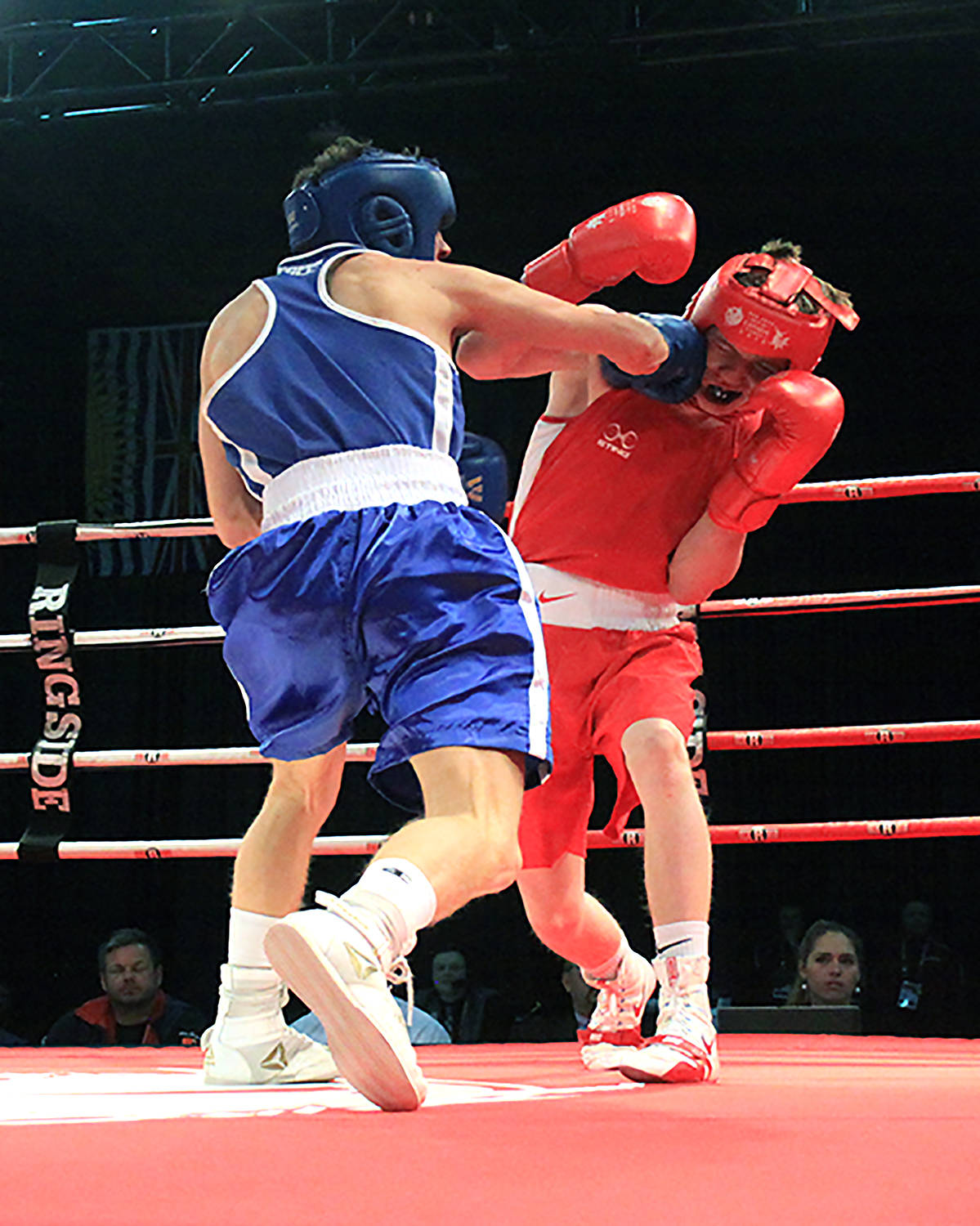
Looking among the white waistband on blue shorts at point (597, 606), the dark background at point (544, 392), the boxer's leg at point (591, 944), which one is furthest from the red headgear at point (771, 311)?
the dark background at point (544, 392)

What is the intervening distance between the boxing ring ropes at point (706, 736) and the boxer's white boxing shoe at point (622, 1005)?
369mm

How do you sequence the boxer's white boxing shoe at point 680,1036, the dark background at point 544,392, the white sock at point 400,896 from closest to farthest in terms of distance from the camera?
the white sock at point 400,896 → the boxer's white boxing shoe at point 680,1036 → the dark background at point 544,392

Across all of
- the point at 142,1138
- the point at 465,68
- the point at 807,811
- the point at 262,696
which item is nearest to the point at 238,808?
the point at 807,811

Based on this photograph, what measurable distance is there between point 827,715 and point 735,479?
12.2 ft

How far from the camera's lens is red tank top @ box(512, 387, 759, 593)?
2.11 metres

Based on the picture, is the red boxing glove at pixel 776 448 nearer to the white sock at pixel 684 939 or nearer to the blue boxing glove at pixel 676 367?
the blue boxing glove at pixel 676 367

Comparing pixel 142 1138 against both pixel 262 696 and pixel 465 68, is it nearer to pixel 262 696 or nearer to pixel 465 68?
pixel 262 696

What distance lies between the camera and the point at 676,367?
79.9 inches

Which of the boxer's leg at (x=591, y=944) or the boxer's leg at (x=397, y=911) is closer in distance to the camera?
the boxer's leg at (x=397, y=911)

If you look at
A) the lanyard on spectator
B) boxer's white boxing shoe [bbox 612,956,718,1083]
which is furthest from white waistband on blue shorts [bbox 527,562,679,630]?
the lanyard on spectator

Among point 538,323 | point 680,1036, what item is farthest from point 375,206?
point 680,1036

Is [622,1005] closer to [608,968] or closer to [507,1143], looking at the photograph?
[608,968]

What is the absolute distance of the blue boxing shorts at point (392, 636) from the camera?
54.5 inches

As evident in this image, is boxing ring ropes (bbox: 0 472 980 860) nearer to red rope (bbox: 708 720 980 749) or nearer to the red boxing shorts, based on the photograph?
red rope (bbox: 708 720 980 749)
